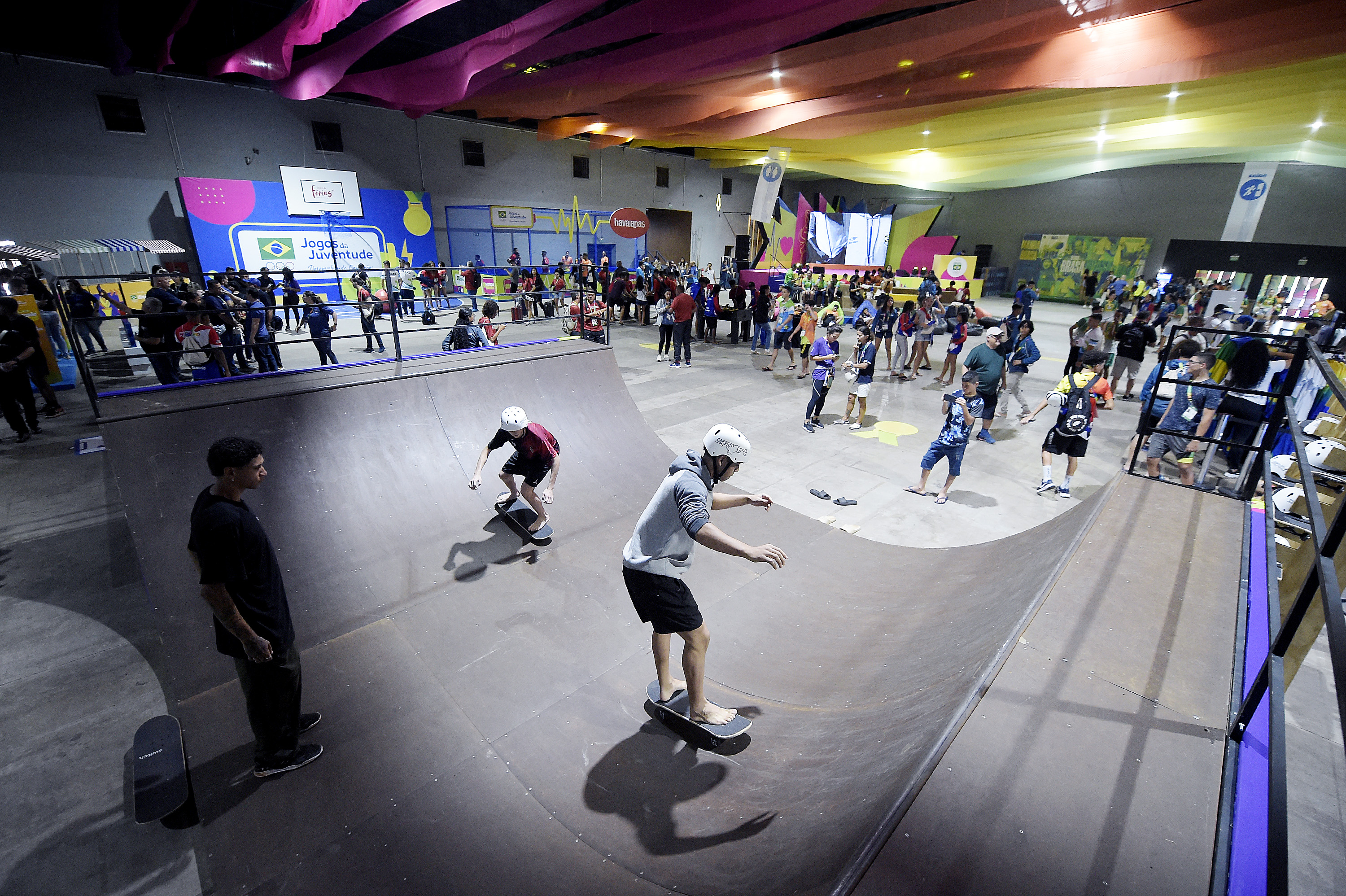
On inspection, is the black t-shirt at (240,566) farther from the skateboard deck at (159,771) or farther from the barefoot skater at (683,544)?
the barefoot skater at (683,544)

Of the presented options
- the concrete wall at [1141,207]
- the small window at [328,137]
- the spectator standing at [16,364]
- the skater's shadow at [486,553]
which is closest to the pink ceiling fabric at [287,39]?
the small window at [328,137]

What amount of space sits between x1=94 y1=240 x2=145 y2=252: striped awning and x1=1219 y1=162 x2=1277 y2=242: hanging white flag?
41074 mm

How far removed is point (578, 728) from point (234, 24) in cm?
1931

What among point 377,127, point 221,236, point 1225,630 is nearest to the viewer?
point 1225,630

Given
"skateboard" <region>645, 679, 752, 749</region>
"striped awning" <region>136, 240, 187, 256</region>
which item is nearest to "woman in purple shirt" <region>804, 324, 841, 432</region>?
"skateboard" <region>645, 679, 752, 749</region>

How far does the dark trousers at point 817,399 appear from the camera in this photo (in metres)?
9.00

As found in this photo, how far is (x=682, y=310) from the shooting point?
13.5m

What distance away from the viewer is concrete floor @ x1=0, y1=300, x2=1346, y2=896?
2811 millimetres

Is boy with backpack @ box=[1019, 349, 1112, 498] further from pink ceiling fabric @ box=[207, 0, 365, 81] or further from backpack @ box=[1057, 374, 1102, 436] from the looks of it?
Result: pink ceiling fabric @ box=[207, 0, 365, 81]

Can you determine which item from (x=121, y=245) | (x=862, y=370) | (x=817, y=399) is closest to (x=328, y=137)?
(x=121, y=245)

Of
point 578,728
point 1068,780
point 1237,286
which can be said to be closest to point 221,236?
point 578,728

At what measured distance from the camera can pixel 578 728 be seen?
3428 mm

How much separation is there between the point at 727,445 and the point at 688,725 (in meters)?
1.72

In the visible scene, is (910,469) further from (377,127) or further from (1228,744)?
(377,127)
